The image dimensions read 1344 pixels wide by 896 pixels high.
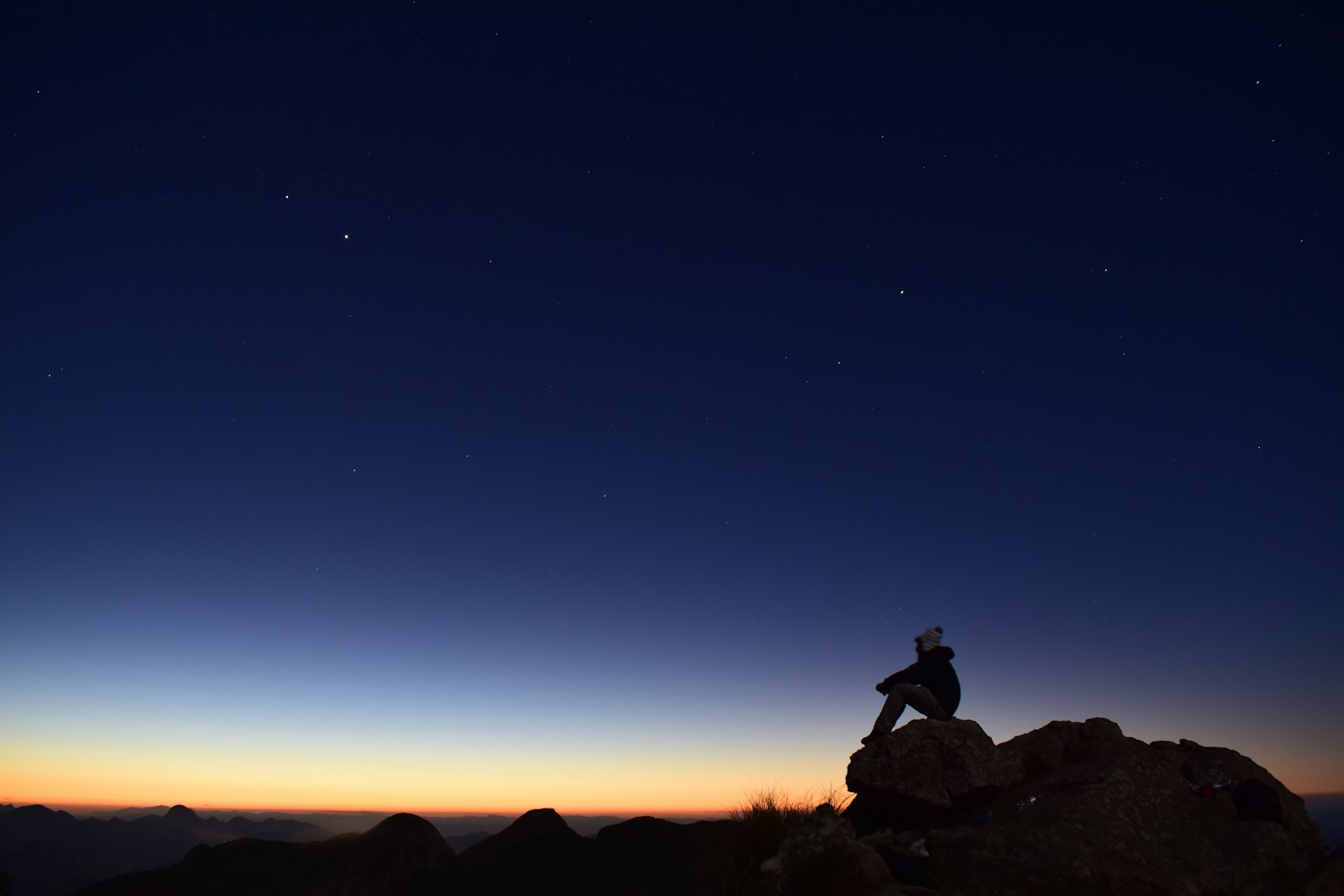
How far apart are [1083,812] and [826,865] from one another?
17.2 ft

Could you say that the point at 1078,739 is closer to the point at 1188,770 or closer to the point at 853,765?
the point at 1188,770

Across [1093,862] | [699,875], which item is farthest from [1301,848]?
[699,875]

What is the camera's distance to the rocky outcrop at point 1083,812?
40.9 ft

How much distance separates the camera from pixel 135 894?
177 metres

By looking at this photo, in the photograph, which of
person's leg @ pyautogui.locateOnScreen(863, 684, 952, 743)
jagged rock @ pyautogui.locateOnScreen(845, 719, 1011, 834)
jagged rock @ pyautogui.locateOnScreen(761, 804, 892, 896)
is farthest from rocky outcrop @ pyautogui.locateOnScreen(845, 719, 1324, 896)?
jagged rock @ pyautogui.locateOnScreen(761, 804, 892, 896)

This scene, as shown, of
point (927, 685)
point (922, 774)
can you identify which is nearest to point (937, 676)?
point (927, 685)

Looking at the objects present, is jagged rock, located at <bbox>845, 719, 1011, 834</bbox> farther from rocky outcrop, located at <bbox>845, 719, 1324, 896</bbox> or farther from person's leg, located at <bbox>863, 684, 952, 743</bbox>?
person's leg, located at <bbox>863, 684, 952, 743</bbox>

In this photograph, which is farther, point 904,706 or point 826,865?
point 904,706

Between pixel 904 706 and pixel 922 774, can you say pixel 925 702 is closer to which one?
pixel 904 706

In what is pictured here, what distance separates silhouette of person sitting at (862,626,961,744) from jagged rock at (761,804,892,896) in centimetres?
473

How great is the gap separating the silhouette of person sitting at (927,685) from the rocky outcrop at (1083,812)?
0.72 metres

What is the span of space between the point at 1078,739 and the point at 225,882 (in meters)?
243

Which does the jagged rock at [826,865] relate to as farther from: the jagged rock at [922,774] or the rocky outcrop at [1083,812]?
the jagged rock at [922,774]

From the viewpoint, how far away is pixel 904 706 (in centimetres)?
1742
